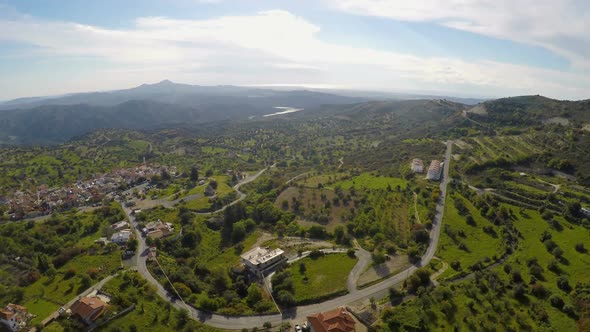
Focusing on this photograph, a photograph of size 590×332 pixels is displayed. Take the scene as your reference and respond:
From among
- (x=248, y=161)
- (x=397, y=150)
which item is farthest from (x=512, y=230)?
(x=248, y=161)

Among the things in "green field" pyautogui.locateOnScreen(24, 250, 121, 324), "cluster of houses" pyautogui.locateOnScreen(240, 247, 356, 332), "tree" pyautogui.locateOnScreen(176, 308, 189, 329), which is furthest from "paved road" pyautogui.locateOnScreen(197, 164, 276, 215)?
"tree" pyautogui.locateOnScreen(176, 308, 189, 329)

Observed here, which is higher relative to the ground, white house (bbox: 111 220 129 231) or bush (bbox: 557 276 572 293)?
bush (bbox: 557 276 572 293)

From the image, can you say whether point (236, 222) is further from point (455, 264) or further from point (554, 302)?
point (554, 302)

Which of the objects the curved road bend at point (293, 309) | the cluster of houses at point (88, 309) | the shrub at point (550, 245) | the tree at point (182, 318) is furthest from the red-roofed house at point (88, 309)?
the shrub at point (550, 245)

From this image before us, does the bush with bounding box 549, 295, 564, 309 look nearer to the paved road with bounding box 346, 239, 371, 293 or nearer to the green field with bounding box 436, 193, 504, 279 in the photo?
the green field with bounding box 436, 193, 504, 279

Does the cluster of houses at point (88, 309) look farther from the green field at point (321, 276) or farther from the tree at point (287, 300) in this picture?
the green field at point (321, 276)

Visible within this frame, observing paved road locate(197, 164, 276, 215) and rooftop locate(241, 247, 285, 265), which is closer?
rooftop locate(241, 247, 285, 265)
